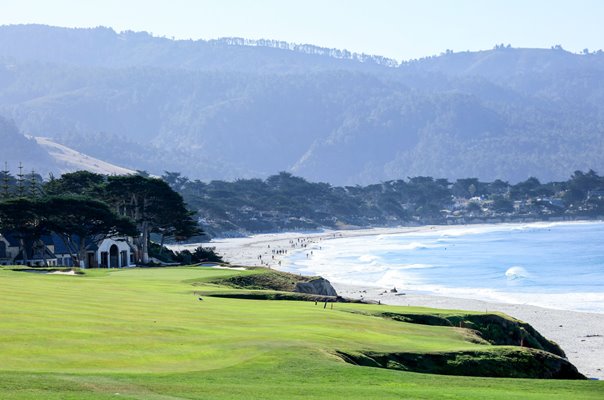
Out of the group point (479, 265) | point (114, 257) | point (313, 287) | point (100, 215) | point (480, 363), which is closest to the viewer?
point (480, 363)

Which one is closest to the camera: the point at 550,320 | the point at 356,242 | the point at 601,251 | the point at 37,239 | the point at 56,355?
the point at 56,355

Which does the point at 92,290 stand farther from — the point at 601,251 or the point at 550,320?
the point at 601,251

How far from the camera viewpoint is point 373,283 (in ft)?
262

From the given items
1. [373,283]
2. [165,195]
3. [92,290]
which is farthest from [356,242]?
[92,290]

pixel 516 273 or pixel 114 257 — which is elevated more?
pixel 114 257

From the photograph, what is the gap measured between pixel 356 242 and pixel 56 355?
135939 millimetres

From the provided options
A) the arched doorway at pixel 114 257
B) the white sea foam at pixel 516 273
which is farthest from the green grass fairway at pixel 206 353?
the white sea foam at pixel 516 273

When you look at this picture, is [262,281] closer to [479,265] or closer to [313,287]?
[313,287]

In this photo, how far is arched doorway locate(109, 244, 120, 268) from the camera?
63737 mm

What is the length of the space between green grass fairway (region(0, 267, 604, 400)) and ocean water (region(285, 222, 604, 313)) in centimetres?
3979

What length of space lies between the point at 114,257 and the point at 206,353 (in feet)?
150

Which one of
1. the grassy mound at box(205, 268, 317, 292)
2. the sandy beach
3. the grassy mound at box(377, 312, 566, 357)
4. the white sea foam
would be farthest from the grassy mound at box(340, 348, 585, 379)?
the white sea foam

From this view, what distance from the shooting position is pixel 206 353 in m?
19.4

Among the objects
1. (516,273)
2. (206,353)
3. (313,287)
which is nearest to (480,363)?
(206,353)
